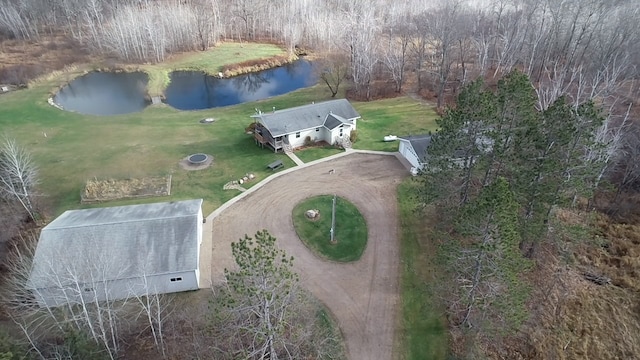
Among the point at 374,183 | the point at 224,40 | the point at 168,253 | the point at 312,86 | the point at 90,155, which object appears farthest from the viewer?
the point at 224,40

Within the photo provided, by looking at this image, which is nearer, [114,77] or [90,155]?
[90,155]

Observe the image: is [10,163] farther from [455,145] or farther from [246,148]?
[455,145]

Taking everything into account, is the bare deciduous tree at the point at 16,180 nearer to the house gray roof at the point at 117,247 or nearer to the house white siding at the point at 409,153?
the house gray roof at the point at 117,247

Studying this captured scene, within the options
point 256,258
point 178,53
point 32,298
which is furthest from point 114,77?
point 256,258

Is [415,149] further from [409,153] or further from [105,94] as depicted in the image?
[105,94]

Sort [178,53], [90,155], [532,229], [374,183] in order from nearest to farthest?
[532,229], [374,183], [90,155], [178,53]

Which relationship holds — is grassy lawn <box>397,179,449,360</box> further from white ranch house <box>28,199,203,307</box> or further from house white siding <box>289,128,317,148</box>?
house white siding <box>289,128,317,148</box>

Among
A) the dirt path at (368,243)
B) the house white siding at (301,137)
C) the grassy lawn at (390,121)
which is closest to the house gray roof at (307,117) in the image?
the house white siding at (301,137)
